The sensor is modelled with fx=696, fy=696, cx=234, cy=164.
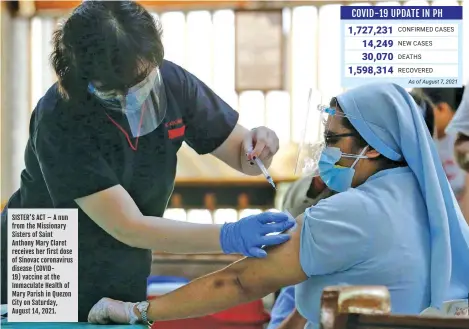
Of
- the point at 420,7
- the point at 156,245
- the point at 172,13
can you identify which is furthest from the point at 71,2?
the point at 420,7

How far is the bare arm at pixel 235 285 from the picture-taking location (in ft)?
6.18

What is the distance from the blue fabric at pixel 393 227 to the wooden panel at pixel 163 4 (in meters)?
0.56

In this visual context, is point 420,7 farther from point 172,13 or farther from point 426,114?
point 172,13

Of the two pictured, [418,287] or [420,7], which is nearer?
[418,287]

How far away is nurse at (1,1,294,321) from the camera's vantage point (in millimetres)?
2006

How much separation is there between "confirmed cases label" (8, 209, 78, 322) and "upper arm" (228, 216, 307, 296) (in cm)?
51

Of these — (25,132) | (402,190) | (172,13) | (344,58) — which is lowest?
(402,190)

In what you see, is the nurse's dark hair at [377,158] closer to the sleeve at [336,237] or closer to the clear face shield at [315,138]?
the clear face shield at [315,138]

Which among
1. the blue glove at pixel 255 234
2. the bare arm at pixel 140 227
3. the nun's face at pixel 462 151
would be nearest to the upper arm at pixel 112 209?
the bare arm at pixel 140 227

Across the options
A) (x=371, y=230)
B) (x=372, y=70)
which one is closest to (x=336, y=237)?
(x=371, y=230)

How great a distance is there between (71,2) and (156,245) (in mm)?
770

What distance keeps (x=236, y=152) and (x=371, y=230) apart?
1.69 ft

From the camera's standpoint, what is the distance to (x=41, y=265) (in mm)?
2098

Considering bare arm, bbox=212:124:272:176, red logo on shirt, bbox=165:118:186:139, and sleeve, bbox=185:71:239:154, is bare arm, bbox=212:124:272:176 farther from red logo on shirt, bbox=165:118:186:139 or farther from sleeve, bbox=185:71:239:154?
red logo on shirt, bbox=165:118:186:139
